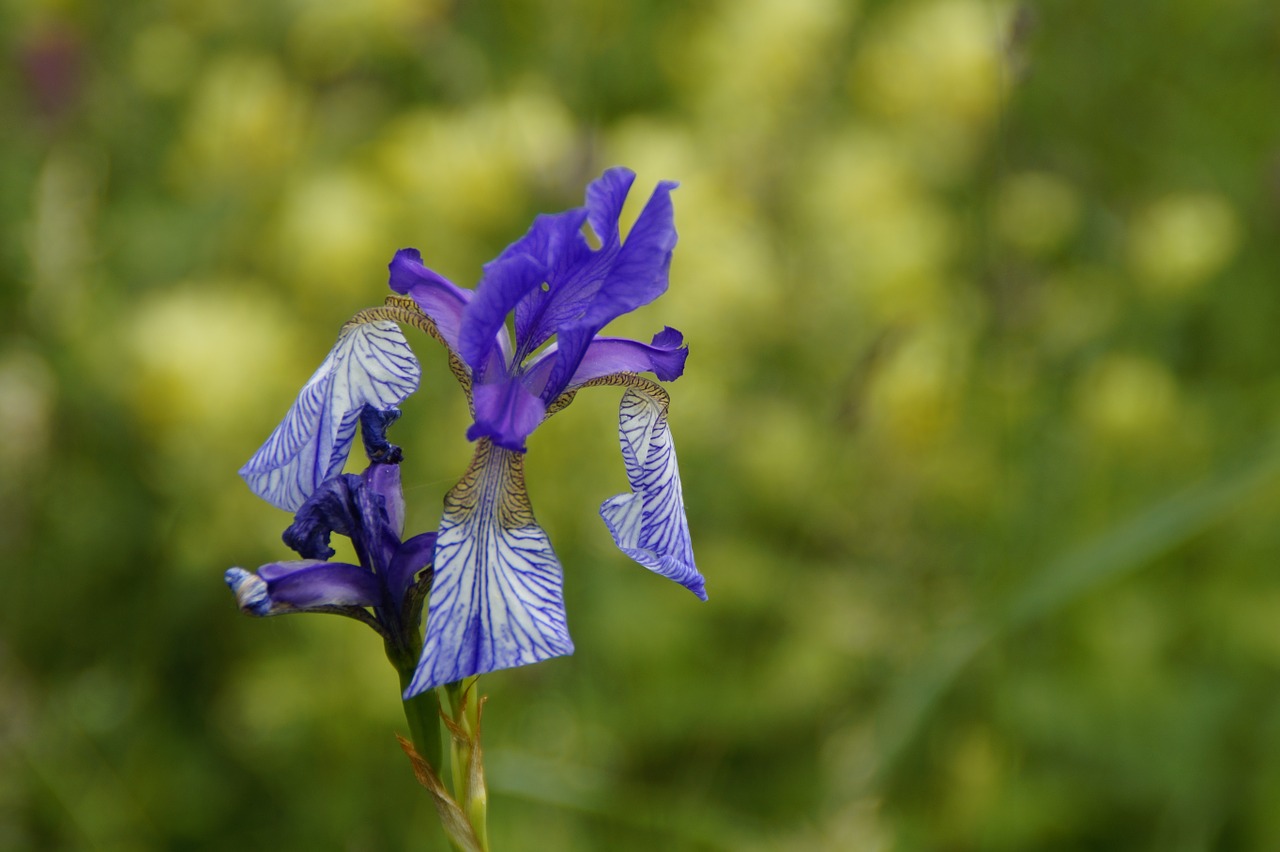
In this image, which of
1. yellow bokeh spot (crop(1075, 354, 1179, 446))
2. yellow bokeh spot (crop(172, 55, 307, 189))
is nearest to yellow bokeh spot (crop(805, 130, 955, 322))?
yellow bokeh spot (crop(1075, 354, 1179, 446))

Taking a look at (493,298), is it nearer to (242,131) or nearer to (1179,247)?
(1179,247)

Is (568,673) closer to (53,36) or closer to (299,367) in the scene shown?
(299,367)

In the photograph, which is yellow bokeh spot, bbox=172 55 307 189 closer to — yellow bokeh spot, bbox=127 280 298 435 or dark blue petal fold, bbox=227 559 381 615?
yellow bokeh spot, bbox=127 280 298 435

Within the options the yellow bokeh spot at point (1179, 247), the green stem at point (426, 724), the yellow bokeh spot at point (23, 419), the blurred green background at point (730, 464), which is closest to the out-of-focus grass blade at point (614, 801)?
the blurred green background at point (730, 464)

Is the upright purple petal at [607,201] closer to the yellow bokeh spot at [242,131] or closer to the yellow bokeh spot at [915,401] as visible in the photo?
the yellow bokeh spot at [915,401]

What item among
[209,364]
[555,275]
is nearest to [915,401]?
[209,364]
